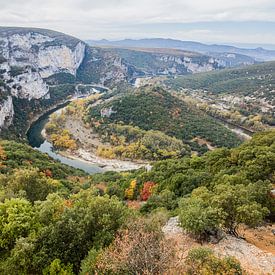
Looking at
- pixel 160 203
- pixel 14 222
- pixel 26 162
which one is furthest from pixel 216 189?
pixel 26 162

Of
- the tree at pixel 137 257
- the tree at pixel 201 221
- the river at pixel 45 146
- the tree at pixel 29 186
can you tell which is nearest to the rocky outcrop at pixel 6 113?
the river at pixel 45 146

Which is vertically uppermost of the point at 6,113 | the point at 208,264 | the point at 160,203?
the point at 208,264

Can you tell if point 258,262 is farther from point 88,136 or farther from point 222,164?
point 88,136

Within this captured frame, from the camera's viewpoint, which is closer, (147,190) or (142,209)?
(142,209)

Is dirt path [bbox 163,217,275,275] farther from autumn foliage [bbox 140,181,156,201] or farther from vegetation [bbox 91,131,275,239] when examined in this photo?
autumn foliage [bbox 140,181,156,201]

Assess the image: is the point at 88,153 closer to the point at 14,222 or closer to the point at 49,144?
the point at 49,144

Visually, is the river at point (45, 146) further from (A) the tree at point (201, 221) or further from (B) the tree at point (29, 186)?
(A) the tree at point (201, 221)

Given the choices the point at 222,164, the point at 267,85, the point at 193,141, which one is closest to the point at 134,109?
the point at 193,141
